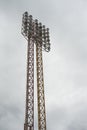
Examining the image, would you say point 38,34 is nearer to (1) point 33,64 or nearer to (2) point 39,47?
(2) point 39,47

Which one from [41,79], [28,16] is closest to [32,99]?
[41,79]

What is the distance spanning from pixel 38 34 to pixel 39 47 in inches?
158

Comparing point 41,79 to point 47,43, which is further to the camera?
point 47,43

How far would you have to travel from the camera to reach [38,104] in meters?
99.1

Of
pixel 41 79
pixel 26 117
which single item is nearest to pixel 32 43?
pixel 41 79

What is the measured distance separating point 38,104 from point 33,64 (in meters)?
11.4

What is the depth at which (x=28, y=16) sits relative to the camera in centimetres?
10581

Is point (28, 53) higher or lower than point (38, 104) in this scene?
higher

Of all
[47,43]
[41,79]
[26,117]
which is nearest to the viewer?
[26,117]

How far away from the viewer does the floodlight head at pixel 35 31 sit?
10444 cm

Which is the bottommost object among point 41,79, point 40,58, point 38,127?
point 38,127

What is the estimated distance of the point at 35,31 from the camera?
108000 millimetres

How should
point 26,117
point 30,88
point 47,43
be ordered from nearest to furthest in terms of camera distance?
point 26,117, point 30,88, point 47,43

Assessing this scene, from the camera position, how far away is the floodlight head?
104m
